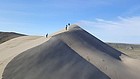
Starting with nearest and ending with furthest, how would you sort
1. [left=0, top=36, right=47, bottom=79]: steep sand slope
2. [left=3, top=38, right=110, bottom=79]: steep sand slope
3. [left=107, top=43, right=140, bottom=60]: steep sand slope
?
[left=3, top=38, right=110, bottom=79]: steep sand slope → [left=0, top=36, right=47, bottom=79]: steep sand slope → [left=107, top=43, right=140, bottom=60]: steep sand slope

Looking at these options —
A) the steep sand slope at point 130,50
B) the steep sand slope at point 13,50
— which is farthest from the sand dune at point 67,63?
the steep sand slope at point 130,50

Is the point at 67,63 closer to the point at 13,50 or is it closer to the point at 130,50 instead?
the point at 13,50

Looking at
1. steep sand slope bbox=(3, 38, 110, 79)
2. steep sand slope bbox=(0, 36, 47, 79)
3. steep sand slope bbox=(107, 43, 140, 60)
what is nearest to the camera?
steep sand slope bbox=(3, 38, 110, 79)

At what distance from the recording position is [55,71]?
379 inches

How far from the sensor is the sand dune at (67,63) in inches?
376

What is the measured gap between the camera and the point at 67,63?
1005 cm

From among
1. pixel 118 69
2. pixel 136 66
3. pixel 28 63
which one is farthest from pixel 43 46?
pixel 136 66

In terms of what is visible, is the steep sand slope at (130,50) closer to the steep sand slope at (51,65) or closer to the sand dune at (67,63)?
the sand dune at (67,63)

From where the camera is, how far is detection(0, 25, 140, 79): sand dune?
9539 mm

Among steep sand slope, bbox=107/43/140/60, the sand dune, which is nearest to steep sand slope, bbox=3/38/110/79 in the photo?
the sand dune

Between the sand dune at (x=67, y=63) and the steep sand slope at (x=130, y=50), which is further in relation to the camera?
the steep sand slope at (x=130, y=50)

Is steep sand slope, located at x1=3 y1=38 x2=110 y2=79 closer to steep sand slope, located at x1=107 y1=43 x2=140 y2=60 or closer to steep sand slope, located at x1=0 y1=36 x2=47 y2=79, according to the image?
steep sand slope, located at x1=0 y1=36 x2=47 y2=79

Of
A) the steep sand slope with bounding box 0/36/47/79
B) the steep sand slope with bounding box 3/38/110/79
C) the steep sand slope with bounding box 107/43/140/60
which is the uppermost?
the steep sand slope with bounding box 3/38/110/79

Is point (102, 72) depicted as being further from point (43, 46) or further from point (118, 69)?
point (43, 46)
